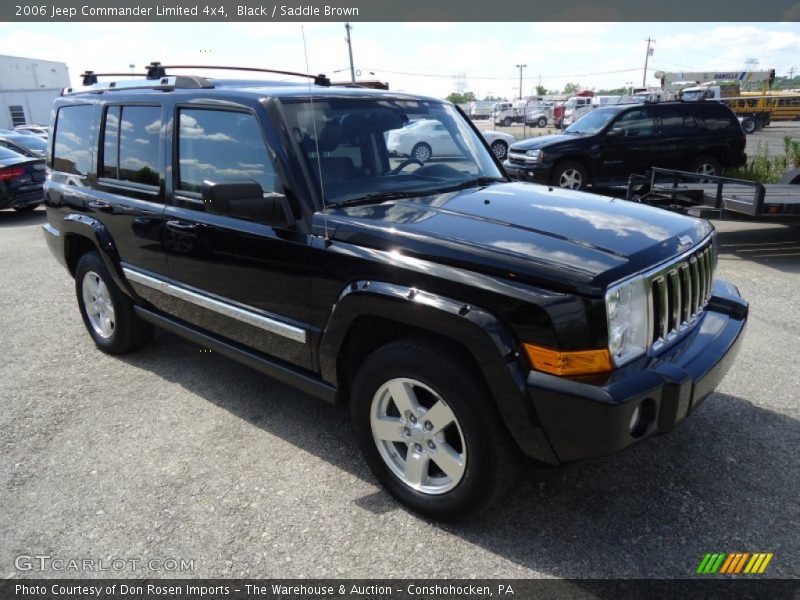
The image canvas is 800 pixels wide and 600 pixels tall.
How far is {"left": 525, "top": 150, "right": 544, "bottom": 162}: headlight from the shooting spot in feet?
36.7

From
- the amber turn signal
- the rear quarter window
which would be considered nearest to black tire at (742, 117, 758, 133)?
the rear quarter window

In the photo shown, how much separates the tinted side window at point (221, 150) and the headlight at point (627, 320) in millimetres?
1722

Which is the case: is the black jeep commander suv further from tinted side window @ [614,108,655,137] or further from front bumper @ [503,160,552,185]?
tinted side window @ [614,108,655,137]

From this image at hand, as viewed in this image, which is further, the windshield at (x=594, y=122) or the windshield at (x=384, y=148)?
the windshield at (x=594, y=122)

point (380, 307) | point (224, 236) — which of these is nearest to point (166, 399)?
point (224, 236)

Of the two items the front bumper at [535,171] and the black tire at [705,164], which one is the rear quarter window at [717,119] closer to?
the black tire at [705,164]

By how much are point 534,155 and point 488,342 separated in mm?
9642

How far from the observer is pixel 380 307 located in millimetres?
2652

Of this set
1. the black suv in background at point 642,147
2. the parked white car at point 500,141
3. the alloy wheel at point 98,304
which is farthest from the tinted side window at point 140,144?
the parked white car at point 500,141

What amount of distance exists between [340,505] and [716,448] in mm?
2066

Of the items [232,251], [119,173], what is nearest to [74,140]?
[119,173]

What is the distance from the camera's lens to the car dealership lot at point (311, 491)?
2617mm

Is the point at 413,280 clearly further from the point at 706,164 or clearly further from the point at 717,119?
the point at 717,119

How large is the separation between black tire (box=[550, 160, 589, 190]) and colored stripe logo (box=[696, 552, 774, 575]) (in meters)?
9.41
